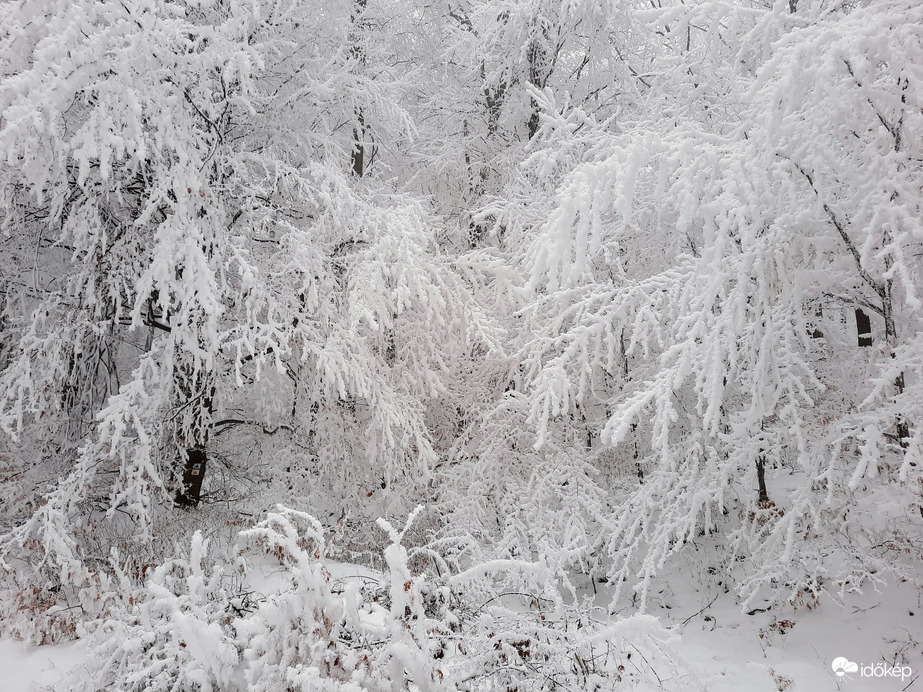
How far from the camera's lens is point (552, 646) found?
3.67 m

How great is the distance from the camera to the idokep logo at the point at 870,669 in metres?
4.76

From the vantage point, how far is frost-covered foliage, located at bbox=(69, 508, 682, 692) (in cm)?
310

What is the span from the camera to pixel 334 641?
10.5ft

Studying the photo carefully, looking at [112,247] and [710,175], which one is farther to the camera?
[112,247]

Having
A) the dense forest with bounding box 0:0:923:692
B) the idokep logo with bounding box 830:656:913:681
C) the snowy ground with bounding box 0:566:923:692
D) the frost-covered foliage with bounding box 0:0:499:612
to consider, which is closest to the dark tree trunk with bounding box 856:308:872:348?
the dense forest with bounding box 0:0:923:692

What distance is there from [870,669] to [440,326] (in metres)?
5.59

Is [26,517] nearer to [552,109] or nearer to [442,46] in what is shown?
[552,109]

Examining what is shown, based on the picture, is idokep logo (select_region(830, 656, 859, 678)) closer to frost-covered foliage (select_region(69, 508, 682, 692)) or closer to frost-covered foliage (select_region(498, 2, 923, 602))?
frost-covered foliage (select_region(498, 2, 923, 602))

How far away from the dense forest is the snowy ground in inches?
10.6

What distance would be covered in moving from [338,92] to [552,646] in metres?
6.70

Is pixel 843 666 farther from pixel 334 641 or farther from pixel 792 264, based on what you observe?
pixel 334 641

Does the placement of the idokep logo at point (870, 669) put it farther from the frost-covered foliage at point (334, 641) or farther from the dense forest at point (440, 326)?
the frost-covered foliage at point (334, 641)

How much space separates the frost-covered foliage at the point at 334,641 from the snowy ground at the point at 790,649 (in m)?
0.97

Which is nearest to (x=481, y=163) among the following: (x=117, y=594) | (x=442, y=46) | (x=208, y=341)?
(x=442, y=46)
